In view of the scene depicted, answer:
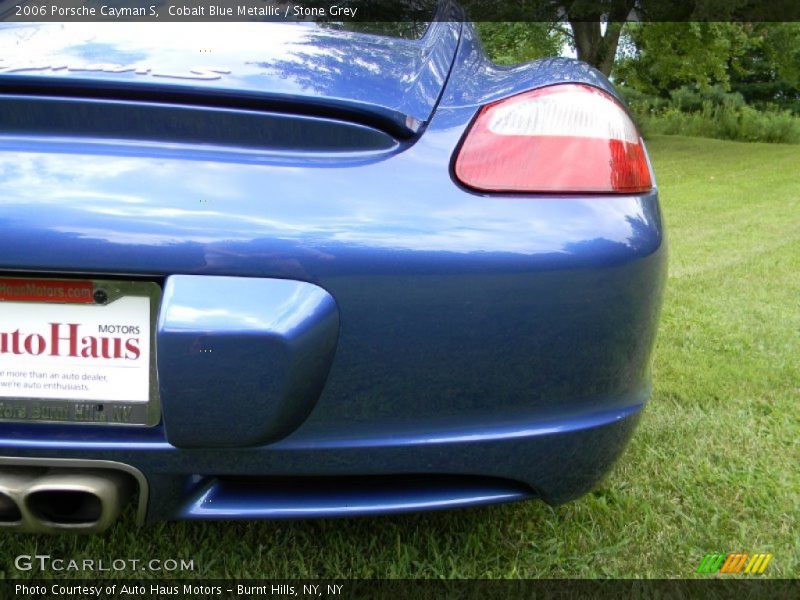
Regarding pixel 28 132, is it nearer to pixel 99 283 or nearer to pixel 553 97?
pixel 99 283

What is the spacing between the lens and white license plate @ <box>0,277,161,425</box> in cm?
117

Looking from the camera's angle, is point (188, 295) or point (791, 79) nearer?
point (188, 295)

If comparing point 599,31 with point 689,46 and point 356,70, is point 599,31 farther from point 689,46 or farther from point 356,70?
point 356,70

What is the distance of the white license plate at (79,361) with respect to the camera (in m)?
1.17

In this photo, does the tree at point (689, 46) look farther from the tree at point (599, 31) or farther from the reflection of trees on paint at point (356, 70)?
the reflection of trees on paint at point (356, 70)

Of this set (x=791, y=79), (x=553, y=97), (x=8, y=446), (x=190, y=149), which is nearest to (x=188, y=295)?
(x=190, y=149)

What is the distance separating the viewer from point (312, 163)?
1.20 metres

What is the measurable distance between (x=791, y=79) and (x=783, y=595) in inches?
938

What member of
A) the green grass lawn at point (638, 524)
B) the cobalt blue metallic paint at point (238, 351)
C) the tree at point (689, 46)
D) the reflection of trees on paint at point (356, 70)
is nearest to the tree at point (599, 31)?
the tree at point (689, 46)

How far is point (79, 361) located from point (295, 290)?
39 cm

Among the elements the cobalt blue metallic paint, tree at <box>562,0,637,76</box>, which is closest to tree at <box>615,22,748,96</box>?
tree at <box>562,0,637,76</box>

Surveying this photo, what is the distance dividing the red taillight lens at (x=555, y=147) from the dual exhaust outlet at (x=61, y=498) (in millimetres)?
781

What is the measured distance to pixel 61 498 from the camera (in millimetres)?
1267

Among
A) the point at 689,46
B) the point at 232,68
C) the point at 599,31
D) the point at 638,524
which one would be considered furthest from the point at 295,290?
the point at 599,31
